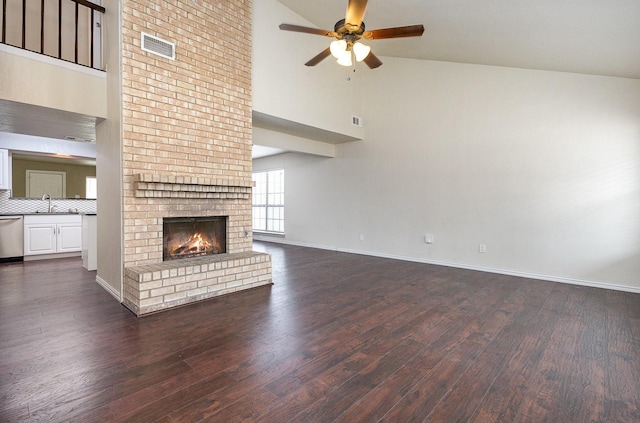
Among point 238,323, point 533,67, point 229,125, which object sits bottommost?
point 238,323

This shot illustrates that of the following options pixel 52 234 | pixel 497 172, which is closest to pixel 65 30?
pixel 52 234

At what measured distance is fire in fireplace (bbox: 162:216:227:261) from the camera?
11.9ft

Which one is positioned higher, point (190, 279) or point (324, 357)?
point (190, 279)

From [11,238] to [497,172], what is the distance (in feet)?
27.1

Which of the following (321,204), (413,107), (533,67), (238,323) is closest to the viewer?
(238,323)

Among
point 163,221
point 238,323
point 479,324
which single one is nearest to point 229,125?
point 163,221

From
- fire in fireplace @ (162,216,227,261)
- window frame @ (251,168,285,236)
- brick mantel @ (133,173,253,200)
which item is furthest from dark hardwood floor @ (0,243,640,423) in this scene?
window frame @ (251,168,285,236)

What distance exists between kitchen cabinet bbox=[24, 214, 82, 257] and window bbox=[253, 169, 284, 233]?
4438 millimetres

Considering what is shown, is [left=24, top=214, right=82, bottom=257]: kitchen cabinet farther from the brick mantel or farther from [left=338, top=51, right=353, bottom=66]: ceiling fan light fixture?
[left=338, top=51, right=353, bottom=66]: ceiling fan light fixture

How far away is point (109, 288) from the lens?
141 inches

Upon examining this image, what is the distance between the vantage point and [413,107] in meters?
5.77

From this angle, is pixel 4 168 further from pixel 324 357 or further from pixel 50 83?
pixel 324 357

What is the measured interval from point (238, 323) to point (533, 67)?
5284 mm

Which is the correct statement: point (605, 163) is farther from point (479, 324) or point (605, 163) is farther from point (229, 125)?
point (229, 125)
